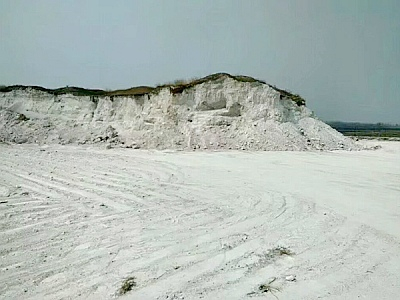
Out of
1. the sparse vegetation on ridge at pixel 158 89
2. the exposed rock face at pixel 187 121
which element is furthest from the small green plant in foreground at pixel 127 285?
the sparse vegetation on ridge at pixel 158 89

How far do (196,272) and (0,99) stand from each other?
25.6m

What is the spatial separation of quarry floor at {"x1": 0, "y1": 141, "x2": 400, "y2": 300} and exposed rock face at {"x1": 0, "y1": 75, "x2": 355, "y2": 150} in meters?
10.2

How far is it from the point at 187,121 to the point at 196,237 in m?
17.0

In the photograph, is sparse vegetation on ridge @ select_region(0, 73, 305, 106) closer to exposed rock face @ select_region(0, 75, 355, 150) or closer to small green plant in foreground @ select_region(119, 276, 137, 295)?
exposed rock face @ select_region(0, 75, 355, 150)

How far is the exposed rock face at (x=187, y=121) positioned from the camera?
66.1ft

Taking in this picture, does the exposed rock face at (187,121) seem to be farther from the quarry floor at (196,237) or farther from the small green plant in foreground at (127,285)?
the small green plant in foreground at (127,285)

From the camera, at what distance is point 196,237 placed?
17.1ft

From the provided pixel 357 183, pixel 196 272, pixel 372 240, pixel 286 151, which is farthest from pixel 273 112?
pixel 196 272

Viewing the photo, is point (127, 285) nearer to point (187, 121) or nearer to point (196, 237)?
point (196, 237)

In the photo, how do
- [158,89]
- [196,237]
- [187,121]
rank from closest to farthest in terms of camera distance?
[196,237] → [187,121] → [158,89]

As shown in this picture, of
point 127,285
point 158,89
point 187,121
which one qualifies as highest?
point 158,89

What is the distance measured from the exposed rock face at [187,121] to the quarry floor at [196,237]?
33.4 ft

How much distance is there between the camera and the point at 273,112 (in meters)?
21.3

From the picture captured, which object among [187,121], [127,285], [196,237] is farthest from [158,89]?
[127,285]
